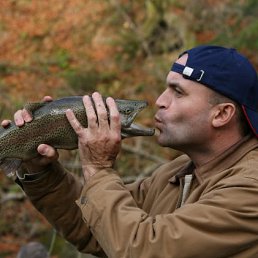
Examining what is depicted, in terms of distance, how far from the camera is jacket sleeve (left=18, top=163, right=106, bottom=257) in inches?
131

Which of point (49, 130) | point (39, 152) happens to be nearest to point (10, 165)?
point (39, 152)

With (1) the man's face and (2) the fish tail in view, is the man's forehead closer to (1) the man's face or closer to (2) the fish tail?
(1) the man's face

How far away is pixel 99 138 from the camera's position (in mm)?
2730

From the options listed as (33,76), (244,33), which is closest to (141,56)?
(33,76)

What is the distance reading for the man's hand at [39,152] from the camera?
2.98m

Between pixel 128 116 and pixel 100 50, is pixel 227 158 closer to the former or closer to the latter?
pixel 128 116

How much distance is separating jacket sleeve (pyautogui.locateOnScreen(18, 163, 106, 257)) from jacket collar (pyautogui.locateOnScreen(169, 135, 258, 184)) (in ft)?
2.67

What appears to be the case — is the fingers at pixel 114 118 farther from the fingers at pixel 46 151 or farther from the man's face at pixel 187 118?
the fingers at pixel 46 151

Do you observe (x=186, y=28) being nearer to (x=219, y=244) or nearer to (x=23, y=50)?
(x=23, y=50)

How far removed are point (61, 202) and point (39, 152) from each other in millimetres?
456

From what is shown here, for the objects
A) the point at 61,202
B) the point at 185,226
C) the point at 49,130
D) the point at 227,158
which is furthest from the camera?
the point at 61,202

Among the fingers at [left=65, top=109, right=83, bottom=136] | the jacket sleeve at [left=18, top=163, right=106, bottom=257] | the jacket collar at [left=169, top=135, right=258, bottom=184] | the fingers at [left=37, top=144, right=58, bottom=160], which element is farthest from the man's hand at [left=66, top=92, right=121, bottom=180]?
the jacket sleeve at [left=18, top=163, right=106, bottom=257]

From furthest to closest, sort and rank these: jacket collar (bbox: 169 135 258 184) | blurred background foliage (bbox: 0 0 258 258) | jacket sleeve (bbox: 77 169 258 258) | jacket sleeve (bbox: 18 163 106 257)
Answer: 1. blurred background foliage (bbox: 0 0 258 258)
2. jacket sleeve (bbox: 18 163 106 257)
3. jacket collar (bbox: 169 135 258 184)
4. jacket sleeve (bbox: 77 169 258 258)

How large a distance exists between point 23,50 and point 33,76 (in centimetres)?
195
